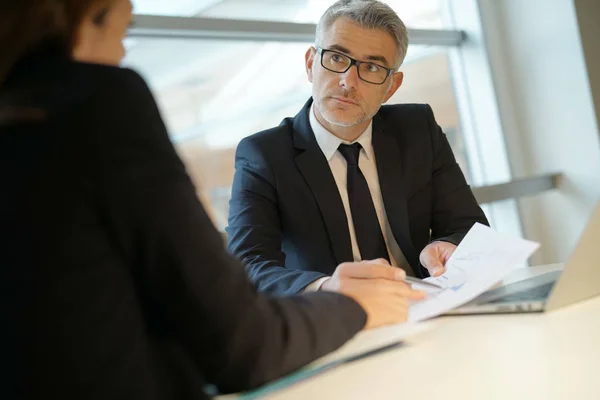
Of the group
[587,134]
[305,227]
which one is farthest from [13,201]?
[587,134]

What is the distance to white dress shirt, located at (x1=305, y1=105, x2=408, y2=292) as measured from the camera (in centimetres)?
202

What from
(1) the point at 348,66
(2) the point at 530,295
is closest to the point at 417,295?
(2) the point at 530,295

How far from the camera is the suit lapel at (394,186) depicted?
198 cm

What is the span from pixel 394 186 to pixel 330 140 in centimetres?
26

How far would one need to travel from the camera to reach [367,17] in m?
2.12

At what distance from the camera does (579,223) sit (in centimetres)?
395

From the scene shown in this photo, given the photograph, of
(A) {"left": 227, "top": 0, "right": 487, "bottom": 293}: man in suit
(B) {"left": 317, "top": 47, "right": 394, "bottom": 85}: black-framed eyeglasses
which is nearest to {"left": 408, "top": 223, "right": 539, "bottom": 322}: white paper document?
(A) {"left": 227, "top": 0, "right": 487, "bottom": 293}: man in suit

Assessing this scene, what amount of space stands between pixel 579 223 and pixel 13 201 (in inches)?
152

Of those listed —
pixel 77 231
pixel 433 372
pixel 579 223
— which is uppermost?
pixel 77 231

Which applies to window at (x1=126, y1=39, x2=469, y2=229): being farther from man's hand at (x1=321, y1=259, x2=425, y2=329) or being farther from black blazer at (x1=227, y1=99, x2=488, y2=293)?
man's hand at (x1=321, y1=259, x2=425, y2=329)

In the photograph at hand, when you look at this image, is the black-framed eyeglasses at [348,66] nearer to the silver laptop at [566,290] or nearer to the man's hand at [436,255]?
the man's hand at [436,255]

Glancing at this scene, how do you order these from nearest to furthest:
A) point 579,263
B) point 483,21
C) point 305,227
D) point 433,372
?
point 433,372, point 579,263, point 305,227, point 483,21

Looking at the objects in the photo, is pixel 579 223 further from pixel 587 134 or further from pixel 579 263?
pixel 579 263

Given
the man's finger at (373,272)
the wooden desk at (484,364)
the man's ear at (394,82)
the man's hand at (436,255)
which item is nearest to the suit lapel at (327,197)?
the man's hand at (436,255)
